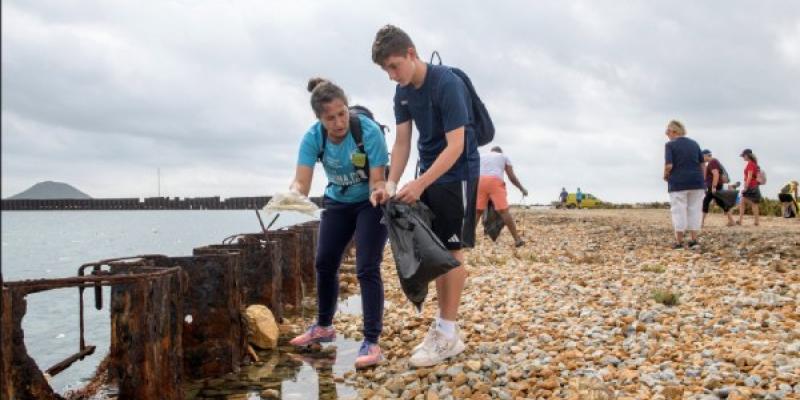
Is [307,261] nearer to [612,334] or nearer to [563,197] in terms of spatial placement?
[612,334]

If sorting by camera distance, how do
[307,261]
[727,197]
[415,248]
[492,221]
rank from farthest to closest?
1. [727,197]
2. [492,221]
3. [307,261]
4. [415,248]

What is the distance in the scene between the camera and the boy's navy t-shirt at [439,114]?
4.05 metres

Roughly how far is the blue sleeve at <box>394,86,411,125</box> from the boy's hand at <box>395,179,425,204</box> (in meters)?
0.54

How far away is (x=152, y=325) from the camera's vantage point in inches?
159

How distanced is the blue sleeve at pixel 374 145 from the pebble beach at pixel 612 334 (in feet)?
4.54

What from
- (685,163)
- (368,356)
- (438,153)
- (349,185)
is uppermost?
(685,163)

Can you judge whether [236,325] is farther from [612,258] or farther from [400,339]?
[612,258]

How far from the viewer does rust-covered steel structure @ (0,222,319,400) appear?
364 cm

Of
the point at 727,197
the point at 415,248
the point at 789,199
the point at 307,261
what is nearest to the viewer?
the point at 415,248

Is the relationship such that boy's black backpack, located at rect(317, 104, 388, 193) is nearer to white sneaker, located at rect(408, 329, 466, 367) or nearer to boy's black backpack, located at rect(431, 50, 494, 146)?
boy's black backpack, located at rect(431, 50, 494, 146)

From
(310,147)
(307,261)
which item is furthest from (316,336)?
(307,261)

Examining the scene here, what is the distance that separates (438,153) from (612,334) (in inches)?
75.2

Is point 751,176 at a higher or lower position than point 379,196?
higher

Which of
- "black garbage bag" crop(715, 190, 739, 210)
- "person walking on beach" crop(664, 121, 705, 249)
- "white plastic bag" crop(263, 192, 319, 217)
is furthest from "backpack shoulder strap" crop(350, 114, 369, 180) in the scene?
"black garbage bag" crop(715, 190, 739, 210)
